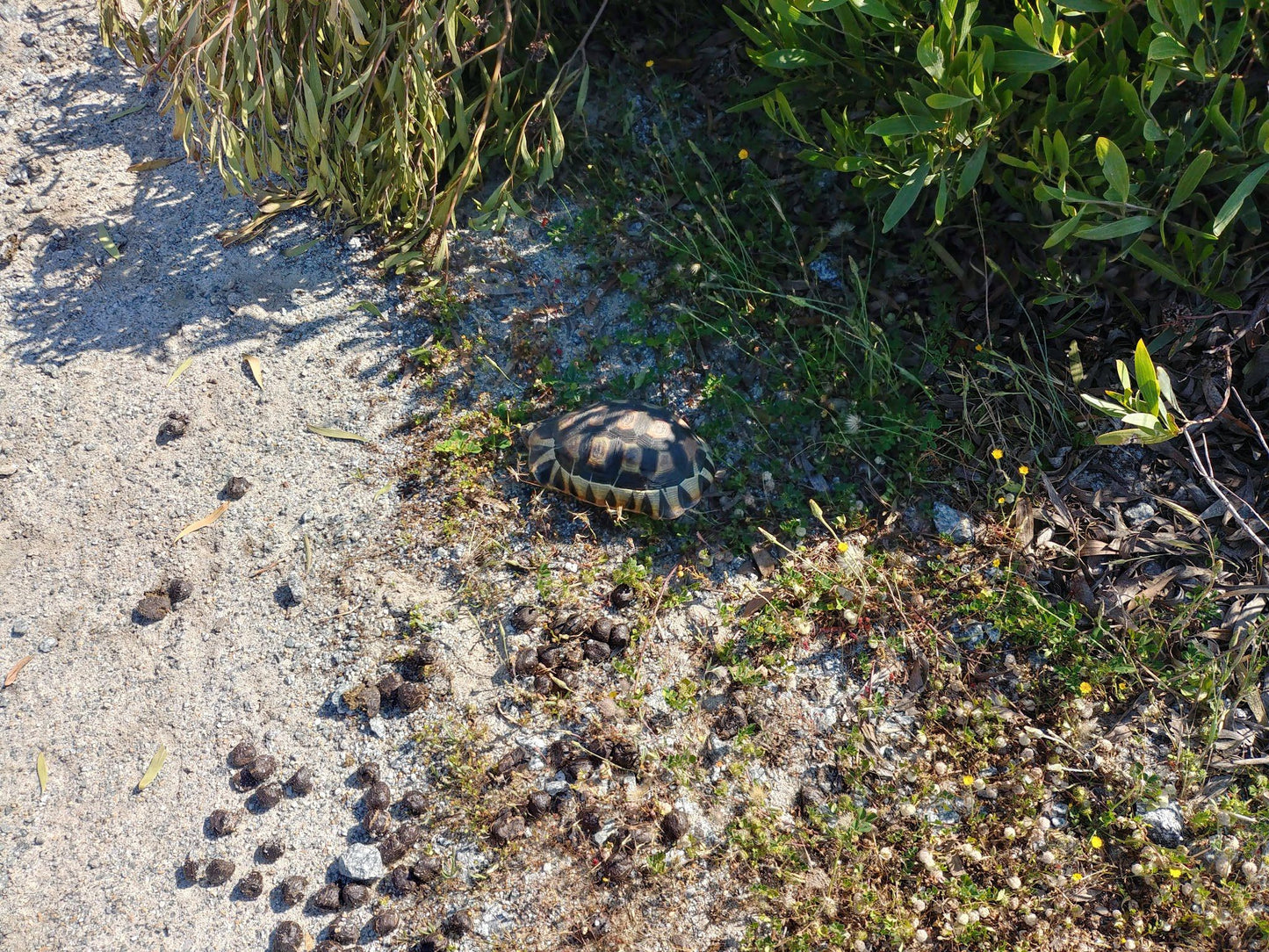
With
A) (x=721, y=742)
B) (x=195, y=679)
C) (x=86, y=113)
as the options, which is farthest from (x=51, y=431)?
(x=721, y=742)

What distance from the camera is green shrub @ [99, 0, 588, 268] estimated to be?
364cm

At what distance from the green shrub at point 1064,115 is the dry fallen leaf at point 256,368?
275 centimetres

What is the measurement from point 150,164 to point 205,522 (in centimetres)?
225

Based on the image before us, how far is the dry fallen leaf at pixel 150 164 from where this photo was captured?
15.0 ft

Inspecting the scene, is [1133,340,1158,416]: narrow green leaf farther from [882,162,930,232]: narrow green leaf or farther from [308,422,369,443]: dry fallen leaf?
[308,422,369,443]: dry fallen leaf

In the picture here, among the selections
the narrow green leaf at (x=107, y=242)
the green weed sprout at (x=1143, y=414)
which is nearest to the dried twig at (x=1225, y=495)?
the green weed sprout at (x=1143, y=414)

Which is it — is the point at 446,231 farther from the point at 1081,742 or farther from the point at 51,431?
the point at 1081,742

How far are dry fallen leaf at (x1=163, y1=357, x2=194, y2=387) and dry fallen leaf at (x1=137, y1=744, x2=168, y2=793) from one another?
1.76 meters

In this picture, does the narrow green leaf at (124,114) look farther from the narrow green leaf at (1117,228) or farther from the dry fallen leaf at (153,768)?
the narrow green leaf at (1117,228)

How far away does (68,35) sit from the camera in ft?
16.0

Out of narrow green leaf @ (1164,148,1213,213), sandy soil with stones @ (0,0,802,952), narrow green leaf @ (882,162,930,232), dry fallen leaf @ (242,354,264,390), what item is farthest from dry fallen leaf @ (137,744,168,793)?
narrow green leaf @ (1164,148,1213,213)

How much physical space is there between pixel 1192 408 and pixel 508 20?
354 cm

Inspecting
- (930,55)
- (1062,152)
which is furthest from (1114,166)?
(930,55)

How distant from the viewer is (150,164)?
180 inches
